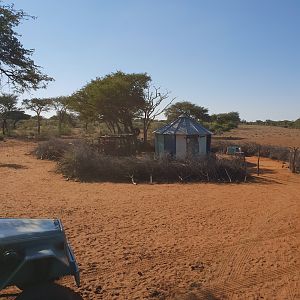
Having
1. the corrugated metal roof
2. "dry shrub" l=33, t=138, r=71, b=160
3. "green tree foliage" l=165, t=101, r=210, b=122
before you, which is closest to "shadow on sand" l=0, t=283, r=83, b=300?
the corrugated metal roof

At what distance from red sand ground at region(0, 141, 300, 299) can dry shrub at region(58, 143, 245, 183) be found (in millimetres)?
1252

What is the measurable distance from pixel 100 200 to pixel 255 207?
468 centimetres

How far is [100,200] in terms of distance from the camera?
12.9 m

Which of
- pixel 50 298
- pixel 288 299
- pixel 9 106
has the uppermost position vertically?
pixel 9 106

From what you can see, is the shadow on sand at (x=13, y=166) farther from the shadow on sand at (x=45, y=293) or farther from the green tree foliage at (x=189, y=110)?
the green tree foliage at (x=189, y=110)

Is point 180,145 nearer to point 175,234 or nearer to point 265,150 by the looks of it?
point 265,150

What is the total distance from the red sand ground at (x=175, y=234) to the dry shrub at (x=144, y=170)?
4.11 feet

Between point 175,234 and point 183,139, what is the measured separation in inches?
583

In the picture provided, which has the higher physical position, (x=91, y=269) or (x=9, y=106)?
(x=9, y=106)

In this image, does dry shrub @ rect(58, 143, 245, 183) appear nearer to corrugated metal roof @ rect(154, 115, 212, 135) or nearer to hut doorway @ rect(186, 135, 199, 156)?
hut doorway @ rect(186, 135, 199, 156)

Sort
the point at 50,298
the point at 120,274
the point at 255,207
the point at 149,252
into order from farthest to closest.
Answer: the point at 255,207 → the point at 149,252 → the point at 120,274 → the point at 50,298

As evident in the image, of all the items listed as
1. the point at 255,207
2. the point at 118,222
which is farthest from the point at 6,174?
the point at 255,207

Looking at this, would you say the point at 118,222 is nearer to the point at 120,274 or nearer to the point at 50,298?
the point at 120,274

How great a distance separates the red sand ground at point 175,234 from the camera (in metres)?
6.03
